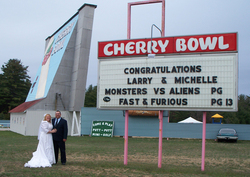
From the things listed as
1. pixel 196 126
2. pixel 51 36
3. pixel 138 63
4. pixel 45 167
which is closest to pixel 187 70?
pixel 138 63

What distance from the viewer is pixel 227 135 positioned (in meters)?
24.5

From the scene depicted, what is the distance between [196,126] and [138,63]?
19.1 meters

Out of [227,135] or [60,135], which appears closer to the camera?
[60,135]

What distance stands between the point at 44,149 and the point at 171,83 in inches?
187

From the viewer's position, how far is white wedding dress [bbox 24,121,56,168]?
8.84 m

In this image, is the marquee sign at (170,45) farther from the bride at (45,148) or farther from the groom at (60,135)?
the bride at (45,148)

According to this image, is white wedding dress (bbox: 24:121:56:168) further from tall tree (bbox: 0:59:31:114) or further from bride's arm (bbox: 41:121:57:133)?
tall tree (bbox: 0:59:31:114)

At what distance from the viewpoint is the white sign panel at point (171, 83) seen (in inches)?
343

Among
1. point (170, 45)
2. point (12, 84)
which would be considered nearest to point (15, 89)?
point (12, 84)

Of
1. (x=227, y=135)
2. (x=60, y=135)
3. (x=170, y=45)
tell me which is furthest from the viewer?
(x=227, y=135)

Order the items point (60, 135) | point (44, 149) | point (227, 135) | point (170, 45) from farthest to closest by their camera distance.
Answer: point (227, 135) < point (60, 135) < point (170, 45) < point (44, 149)

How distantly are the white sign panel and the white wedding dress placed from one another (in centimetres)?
204

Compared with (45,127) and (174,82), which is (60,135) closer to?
(45,127)

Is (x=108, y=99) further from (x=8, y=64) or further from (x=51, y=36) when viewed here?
(x=8, y=64)
